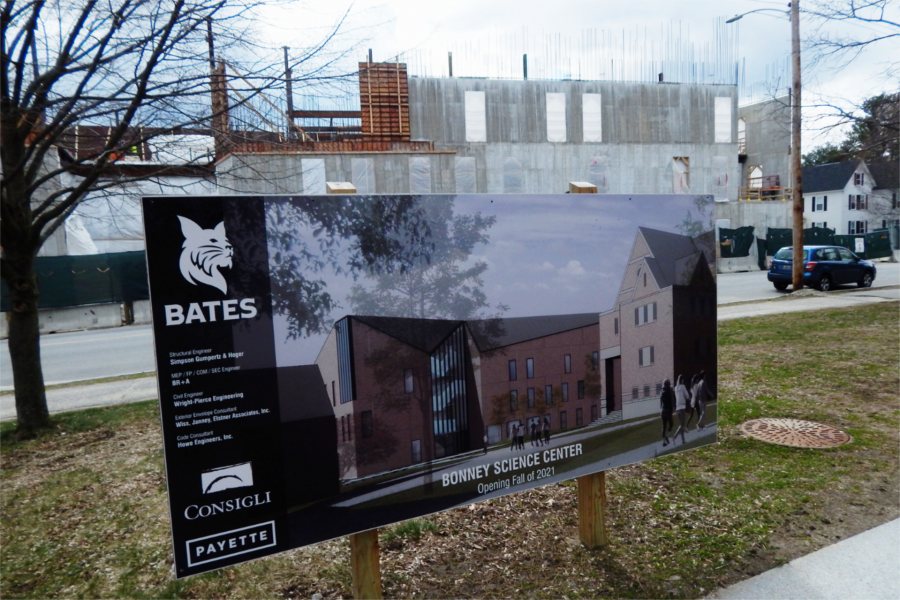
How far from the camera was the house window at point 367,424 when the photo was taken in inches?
119

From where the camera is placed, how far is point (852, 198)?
194ft

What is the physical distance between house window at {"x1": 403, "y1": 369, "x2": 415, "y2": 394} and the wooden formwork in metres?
34.6

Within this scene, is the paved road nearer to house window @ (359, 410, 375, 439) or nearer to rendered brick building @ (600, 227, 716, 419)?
house window @ (359, 410, 375, 439)

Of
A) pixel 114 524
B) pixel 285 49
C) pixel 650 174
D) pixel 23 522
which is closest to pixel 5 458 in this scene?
pixel 23 522

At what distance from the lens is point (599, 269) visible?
146 inches

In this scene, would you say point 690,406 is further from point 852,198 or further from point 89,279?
point 852,198

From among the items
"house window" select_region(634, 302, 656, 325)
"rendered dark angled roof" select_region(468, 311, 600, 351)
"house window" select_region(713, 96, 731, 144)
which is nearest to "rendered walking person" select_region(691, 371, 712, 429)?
"house window" select_region(634, 302, 656, 325)

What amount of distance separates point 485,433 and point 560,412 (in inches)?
20.5

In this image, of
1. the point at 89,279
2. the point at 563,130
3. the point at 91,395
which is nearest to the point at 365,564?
the point at 91,395

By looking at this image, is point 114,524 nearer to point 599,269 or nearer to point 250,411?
point 250,411

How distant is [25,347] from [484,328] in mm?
6177

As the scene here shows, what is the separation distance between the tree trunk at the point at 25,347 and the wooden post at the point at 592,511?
20.3 ft

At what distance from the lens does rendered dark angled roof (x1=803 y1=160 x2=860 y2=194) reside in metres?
58.3

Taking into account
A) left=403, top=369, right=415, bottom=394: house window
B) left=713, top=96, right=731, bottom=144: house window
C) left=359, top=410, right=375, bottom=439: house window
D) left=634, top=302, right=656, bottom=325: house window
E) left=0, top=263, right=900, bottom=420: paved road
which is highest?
left=713, top=96, right=731, bottom=144: house window
